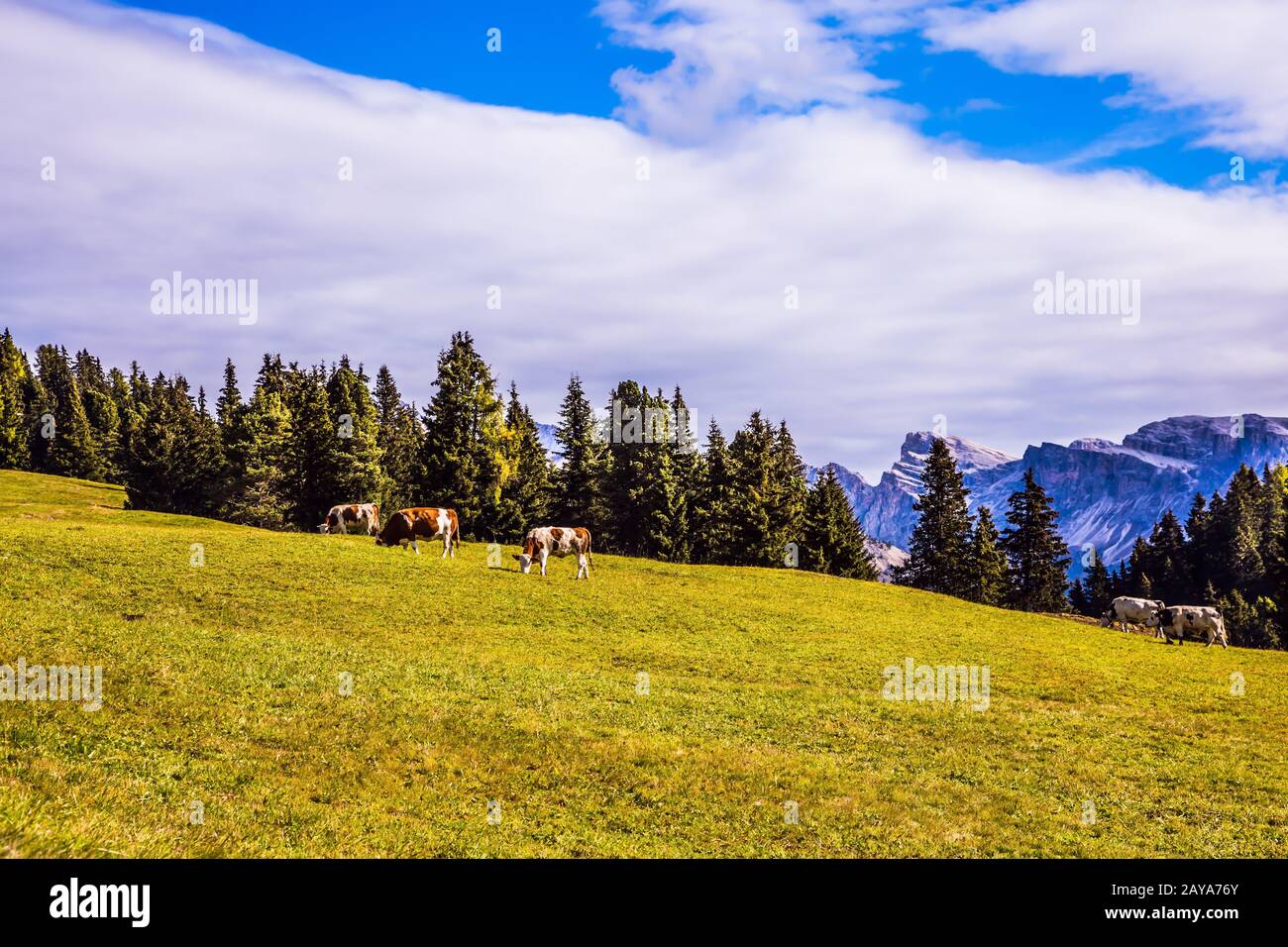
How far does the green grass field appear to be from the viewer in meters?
12.9

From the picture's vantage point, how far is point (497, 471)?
75812 millimetres

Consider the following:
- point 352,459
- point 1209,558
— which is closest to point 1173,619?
point 352,459

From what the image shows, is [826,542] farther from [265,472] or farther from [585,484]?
[265,472]

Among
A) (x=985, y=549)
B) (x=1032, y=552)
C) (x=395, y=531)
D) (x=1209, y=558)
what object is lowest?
(x=1209, y=558)

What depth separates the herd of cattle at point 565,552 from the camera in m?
45.2

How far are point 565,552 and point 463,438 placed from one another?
1265 inches

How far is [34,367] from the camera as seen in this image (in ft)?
627

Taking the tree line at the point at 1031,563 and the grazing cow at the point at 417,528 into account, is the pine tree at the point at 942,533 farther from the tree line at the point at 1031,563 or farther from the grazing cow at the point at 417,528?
the grazing cow at the point at 417,528

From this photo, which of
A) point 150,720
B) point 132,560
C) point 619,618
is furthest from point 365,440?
point 150,720

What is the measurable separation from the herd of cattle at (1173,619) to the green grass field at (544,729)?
8664mm

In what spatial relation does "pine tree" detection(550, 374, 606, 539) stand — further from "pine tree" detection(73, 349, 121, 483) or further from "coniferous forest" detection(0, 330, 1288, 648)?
"pine tree" detection(73, 349, 121, 483)

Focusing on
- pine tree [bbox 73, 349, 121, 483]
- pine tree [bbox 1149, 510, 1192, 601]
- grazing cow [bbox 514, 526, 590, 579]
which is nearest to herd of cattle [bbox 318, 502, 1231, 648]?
grazing cow [bbox 514, 526, 590, 579]

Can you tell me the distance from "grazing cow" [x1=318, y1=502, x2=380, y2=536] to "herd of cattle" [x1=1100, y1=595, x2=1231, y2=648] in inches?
2075
